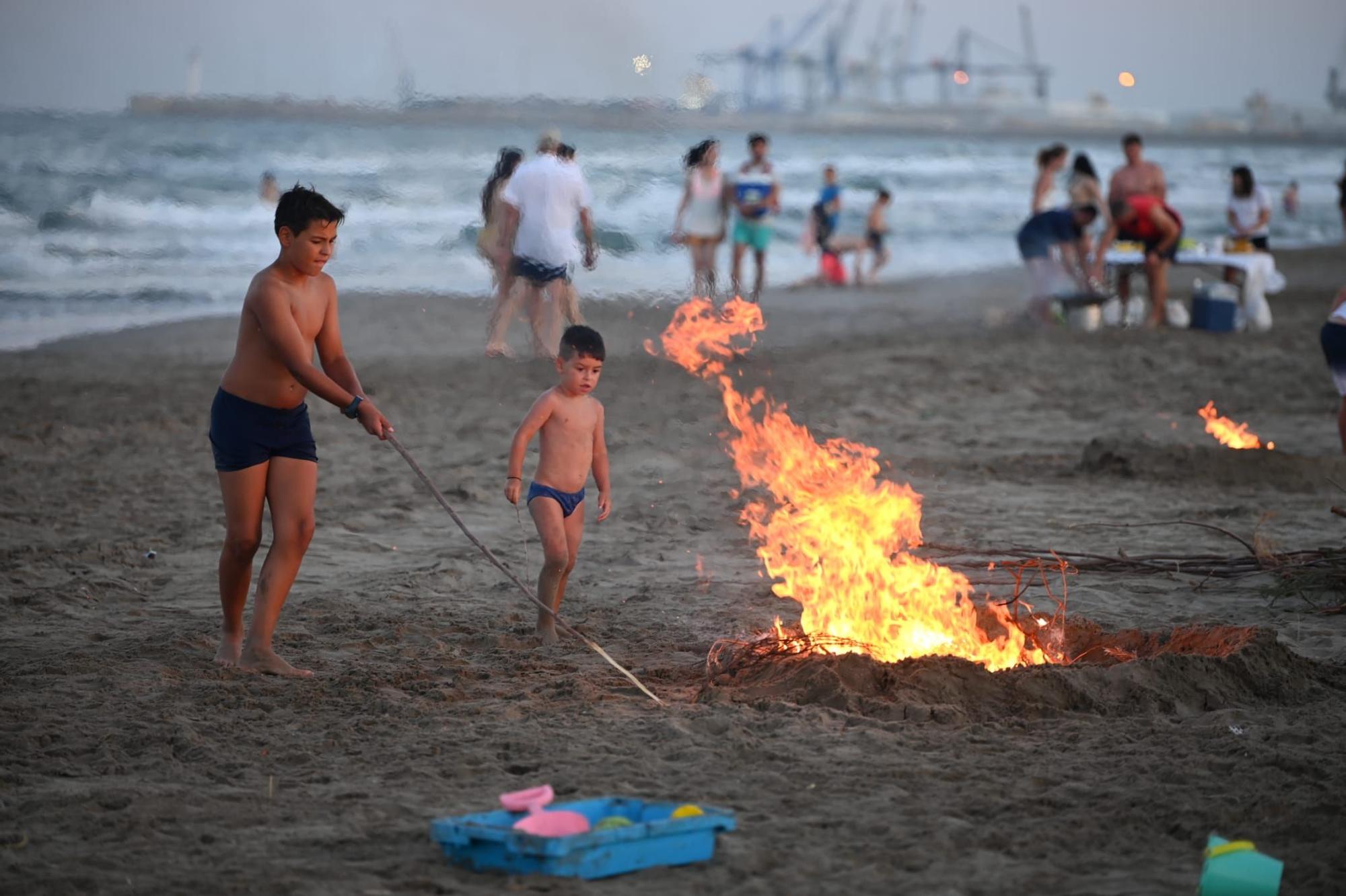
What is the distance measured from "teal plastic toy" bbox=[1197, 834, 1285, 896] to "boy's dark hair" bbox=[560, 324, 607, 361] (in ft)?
10.9

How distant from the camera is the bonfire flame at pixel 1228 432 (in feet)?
34.6

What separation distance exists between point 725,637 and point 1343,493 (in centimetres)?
493

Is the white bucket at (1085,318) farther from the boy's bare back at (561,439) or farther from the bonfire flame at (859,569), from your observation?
the boy's bare back at (561,439)

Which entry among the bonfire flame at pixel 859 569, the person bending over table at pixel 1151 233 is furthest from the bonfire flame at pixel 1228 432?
the bonfire flame at pixel 859 569

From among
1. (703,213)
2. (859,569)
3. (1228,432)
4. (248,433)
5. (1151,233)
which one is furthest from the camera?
(703,213)

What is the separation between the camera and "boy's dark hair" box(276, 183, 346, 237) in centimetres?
525

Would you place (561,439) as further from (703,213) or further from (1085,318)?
(1085,318)

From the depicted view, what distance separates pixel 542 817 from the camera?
3621 mm

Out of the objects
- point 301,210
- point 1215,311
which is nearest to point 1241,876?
point 301,210

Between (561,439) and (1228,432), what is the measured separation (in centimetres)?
688

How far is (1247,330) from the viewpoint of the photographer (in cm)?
1634

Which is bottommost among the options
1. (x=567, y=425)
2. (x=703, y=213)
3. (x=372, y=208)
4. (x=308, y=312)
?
(x=567, y=425)

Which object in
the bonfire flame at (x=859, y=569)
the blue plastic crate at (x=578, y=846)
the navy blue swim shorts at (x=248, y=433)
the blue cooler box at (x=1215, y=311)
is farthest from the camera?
the blue cooler box at (x=1215, y=311)

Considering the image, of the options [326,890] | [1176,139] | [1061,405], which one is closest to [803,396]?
[1061,405]
